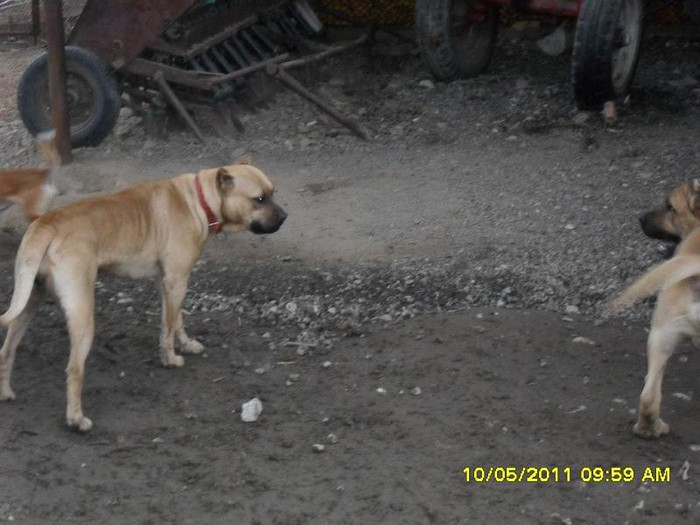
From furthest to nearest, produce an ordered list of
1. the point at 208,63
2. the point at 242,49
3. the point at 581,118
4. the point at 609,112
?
the point at 242,49
the point at 208,63
the point at 581,118
the point at 609,112

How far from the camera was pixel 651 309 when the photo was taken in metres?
6.97

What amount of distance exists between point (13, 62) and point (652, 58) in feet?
23.6

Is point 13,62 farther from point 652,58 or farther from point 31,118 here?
point 652,58

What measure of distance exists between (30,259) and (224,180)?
1238mm

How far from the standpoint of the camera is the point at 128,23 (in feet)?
33.8

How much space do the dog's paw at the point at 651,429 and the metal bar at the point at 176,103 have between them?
19.4ft

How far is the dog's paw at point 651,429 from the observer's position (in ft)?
17.8

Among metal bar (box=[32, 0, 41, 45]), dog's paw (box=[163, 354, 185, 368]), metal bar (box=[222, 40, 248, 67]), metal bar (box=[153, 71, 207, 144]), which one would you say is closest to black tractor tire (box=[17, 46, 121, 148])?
metal bar (box=[153, 71, 207, 144])

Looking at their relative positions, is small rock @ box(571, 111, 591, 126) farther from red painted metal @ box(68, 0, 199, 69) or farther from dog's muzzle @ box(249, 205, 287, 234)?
dog's muzzle @ box(249, 205, 287, 234)

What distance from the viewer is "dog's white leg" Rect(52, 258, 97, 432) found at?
5.43 metres

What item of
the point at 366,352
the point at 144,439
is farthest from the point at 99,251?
the point at 366,352

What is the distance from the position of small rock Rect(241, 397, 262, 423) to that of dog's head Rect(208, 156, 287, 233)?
1.03m

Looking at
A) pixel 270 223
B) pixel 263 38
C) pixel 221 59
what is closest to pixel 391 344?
pixel 270 223

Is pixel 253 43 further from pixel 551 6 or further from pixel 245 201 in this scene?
pixel 245 201
